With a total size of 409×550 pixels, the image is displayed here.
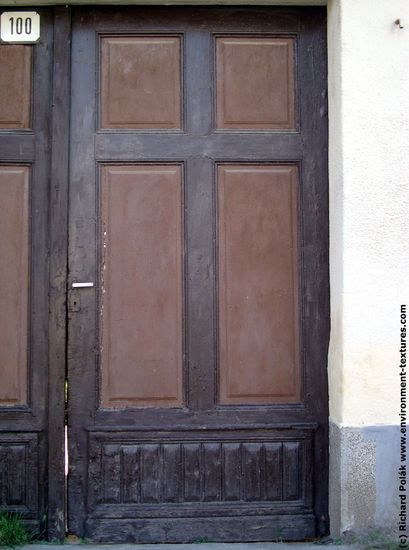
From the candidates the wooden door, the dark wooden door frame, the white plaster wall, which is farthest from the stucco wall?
the wooden door

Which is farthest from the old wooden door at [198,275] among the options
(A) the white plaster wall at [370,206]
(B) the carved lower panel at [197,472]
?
(A) the white plaster wall at [370,206]

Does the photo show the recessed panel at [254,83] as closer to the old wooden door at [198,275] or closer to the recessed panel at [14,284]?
the old wooden door at [198,275]

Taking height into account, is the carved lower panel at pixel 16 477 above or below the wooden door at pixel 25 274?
below

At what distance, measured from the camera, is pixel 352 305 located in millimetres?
4203

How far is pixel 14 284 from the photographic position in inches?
175

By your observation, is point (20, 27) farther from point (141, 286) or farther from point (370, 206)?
point (370, 206)

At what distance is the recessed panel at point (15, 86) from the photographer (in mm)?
4496

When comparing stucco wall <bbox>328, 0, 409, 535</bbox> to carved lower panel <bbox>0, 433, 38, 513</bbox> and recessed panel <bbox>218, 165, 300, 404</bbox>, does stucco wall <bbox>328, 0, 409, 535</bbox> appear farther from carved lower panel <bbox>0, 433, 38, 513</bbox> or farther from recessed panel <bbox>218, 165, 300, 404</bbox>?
carved lower panel <bbox>0, 433, 38, 513</bbox>

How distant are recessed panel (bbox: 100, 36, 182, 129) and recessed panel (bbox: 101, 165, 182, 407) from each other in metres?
0.30

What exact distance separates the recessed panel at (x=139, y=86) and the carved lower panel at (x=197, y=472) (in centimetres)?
195

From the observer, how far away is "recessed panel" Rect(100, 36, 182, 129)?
4508 millimetres

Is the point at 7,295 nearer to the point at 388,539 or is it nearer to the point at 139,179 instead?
the point at 139,179

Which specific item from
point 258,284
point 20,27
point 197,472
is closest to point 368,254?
point 258,284

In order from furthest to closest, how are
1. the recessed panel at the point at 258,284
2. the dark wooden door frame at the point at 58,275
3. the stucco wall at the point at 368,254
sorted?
the recessed panel at the point at 258,284 → the dark wooden door frame at the point at 58,275 → the stucco wall at the point at 368,254
